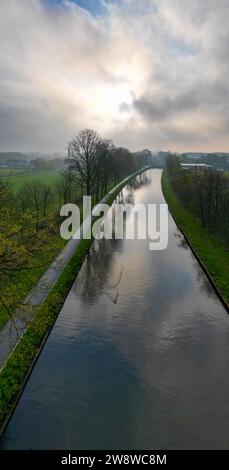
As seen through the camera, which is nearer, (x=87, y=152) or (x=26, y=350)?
(x=26, y=350)

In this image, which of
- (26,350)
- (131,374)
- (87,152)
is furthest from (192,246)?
(87,152)

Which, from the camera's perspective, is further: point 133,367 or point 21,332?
point 21,332

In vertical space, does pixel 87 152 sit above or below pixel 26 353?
above

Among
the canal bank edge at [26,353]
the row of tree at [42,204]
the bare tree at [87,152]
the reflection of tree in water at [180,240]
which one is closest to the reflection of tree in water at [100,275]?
the canal bank edge at [26,353]

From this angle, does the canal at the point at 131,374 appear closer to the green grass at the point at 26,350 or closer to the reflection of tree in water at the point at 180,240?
the green grass at the point at 26,350

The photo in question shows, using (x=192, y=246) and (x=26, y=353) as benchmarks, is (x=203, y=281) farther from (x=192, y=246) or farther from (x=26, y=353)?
(x=26, y=353)
